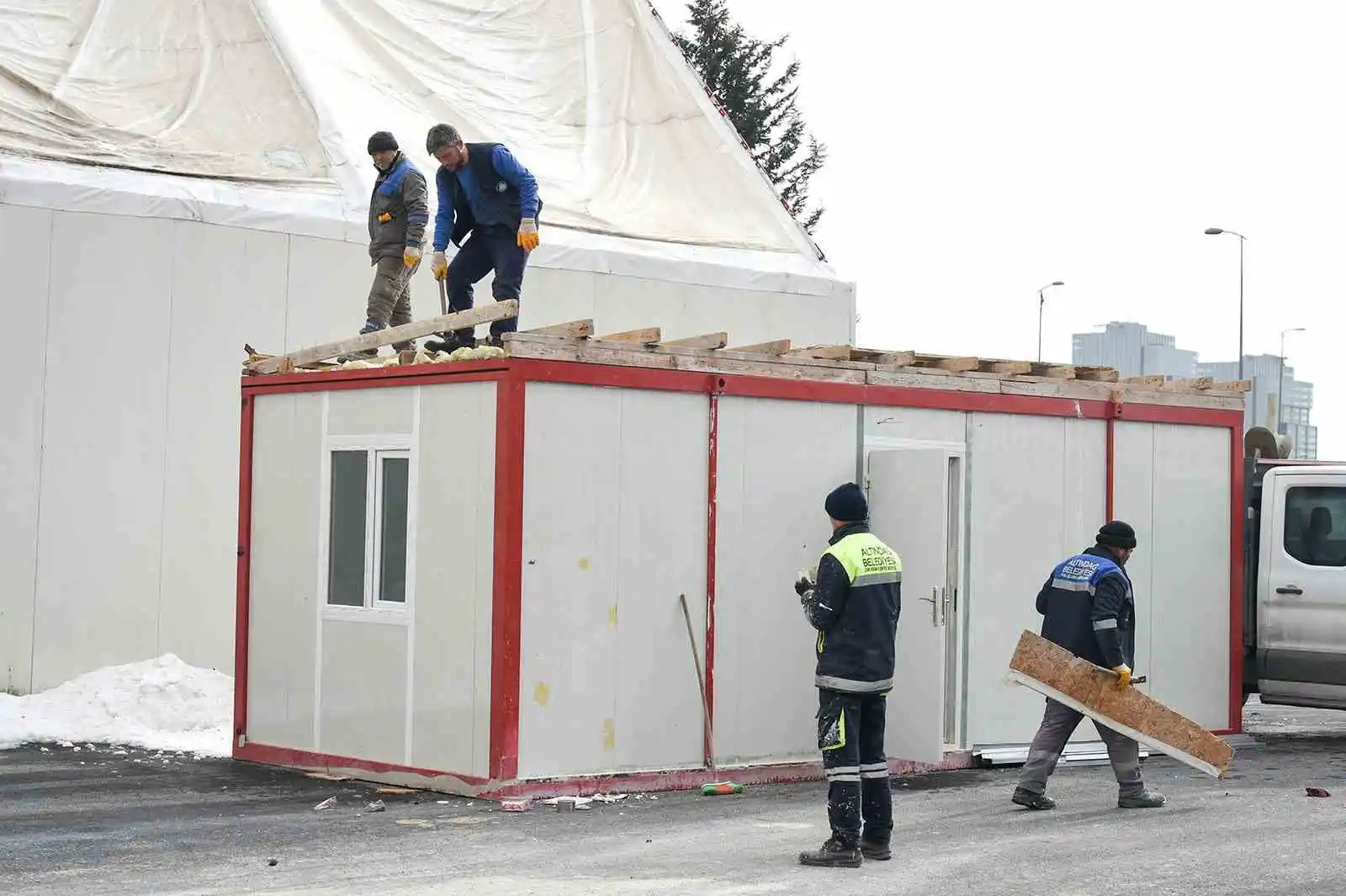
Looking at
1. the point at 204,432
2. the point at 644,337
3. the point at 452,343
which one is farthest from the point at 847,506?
the point at 204,432

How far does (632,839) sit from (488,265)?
466cm

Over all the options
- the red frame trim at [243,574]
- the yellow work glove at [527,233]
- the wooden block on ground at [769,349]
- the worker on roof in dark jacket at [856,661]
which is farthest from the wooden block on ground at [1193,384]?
the red frame trim at [243,574]

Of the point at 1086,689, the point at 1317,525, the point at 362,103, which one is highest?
the point at 362,103

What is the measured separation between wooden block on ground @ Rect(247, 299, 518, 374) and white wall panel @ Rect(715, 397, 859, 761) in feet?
5.33

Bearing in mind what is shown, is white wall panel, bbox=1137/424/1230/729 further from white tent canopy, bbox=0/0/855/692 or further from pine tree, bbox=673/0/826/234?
pine tree, bbox=673/0/826/234

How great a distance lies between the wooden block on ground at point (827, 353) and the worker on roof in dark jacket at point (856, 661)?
327 cm

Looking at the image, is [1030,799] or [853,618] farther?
[1030,799]

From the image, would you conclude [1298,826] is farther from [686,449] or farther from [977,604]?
[686,449]

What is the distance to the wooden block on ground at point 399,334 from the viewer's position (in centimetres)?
1103

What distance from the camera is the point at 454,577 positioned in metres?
10.9

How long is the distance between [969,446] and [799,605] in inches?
73.9

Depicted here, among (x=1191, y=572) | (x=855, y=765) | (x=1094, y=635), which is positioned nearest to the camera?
(x=855, y=765)

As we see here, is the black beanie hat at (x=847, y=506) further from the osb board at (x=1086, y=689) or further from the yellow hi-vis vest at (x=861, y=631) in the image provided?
the osb board at (x=1086, y=689)

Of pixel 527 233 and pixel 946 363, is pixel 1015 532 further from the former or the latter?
pixel 527 233
